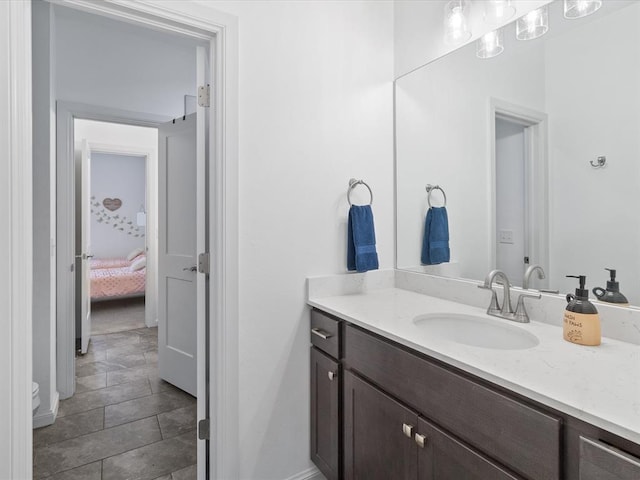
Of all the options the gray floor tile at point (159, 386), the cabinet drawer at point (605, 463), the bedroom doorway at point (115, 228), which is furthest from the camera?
the bedroom doorway at point (115, 228)

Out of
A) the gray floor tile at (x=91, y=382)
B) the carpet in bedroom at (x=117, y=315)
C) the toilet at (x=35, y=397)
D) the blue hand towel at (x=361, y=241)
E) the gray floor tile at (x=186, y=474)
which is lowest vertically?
the gray floor tile at (x=186, y=474)

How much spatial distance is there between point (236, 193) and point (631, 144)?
1.36 m

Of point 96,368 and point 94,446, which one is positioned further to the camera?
point 96,368

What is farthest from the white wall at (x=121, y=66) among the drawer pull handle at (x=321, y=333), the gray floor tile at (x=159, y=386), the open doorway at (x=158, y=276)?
the gray floor tile at (x=159, y=386)

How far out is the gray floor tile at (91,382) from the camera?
2590 mm

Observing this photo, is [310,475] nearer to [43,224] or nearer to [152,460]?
[152,460]

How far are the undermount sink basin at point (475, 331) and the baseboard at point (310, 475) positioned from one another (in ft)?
2.93

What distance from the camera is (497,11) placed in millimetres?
1454

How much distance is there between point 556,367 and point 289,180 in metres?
1.17

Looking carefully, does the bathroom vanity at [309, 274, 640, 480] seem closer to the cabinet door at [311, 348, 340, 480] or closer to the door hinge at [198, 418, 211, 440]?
the cabinet door at [311, 348, 340, 480]

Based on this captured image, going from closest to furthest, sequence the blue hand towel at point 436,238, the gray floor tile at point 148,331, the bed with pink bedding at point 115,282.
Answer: the blue hand towel at point 436,238 → the gray floor tile at point 148,331 → the bed with pink bedding at point 115,282

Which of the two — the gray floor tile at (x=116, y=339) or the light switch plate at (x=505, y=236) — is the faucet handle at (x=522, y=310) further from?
the gray floor tile at (x=116, y=339)

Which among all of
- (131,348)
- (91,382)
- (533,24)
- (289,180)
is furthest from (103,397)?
(533,24)

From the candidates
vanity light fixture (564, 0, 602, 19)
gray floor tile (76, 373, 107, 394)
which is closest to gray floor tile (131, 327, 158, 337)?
gray floor tile (76, 373, 107, 394)
